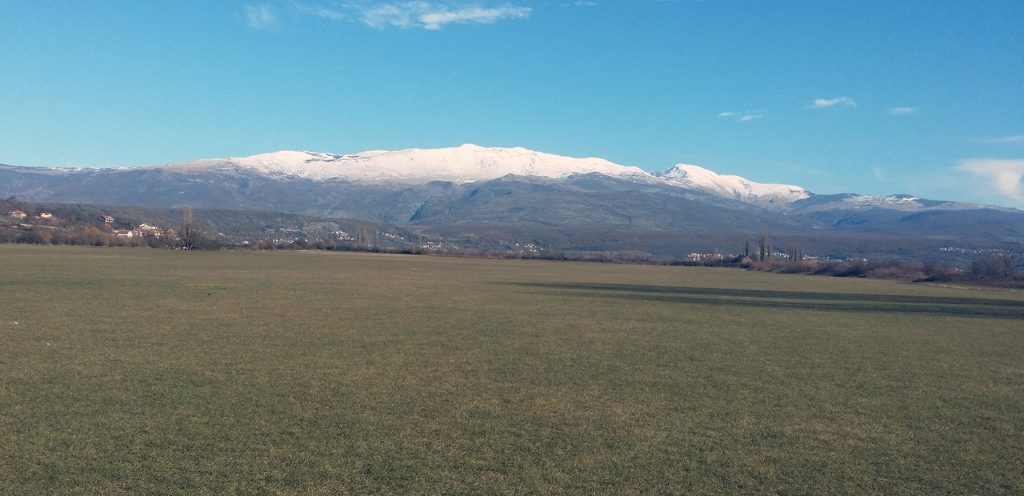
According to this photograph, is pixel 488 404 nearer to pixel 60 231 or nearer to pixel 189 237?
pixel 189 237

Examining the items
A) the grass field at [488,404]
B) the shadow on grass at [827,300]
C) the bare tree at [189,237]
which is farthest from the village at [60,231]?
the grass field at [488,404]

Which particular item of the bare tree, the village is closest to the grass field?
the village

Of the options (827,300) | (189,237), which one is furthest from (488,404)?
(189,237)

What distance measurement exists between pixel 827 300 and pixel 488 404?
25785mm

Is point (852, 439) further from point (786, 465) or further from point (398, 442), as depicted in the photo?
point (398, 442)

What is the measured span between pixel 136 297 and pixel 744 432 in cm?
1880

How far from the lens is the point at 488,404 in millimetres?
9852

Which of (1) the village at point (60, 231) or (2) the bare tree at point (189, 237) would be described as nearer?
(1) the village at point (60, 231)

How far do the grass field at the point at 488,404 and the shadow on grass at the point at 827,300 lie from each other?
7.56 metres

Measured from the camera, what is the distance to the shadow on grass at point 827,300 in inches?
1088

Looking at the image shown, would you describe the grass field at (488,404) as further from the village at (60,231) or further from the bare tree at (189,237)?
the bare tree at (189,237)

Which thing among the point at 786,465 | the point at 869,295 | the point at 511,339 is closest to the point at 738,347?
the point at 511,339

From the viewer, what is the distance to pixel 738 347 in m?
15.8

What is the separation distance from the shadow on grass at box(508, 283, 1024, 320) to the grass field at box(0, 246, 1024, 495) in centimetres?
756
